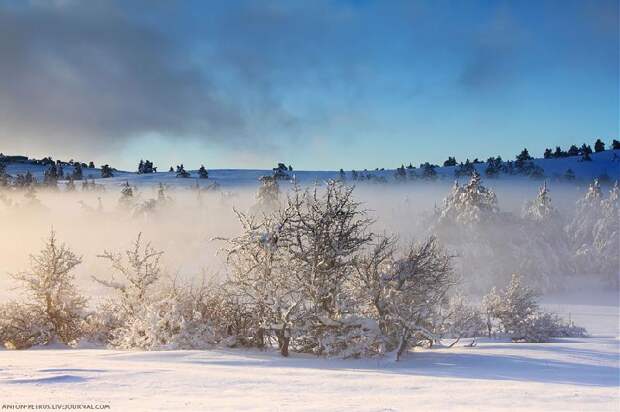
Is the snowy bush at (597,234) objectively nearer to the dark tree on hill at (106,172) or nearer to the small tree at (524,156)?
the small tree at (524,156)

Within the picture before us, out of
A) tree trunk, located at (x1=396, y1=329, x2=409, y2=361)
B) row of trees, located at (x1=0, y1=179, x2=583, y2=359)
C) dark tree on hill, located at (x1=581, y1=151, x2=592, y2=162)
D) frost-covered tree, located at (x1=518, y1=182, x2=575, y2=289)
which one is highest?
dark tree on hill, located at (x1=581, y1=151, x2=592, y2=162)

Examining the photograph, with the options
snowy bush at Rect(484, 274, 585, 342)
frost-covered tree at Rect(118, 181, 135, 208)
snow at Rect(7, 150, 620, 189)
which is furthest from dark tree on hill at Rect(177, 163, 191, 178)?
snowy bush at Rect(484, 274, 585, 342)

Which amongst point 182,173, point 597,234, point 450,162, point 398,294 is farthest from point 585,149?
point 398,294

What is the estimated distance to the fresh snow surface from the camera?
9.78 meters

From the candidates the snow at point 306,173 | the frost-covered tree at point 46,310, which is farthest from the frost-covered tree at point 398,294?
the snow at point 306,173

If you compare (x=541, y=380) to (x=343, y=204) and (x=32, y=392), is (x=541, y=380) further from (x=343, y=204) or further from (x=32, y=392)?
(x=32, y=392)

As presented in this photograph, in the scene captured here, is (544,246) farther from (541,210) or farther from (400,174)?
(400,174)

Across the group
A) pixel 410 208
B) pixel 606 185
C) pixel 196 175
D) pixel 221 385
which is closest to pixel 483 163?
pixel 606 185

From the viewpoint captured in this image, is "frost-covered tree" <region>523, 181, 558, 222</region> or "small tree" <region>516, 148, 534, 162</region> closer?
"frost-covered tree" <region>523, 181, 558, 222</region>

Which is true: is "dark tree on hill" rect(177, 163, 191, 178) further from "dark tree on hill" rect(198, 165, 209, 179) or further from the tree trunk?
the tree trunk

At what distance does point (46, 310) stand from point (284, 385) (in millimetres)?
19400

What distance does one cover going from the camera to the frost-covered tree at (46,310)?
25.6 meters

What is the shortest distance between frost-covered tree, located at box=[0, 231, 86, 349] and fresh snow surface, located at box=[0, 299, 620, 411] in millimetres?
11168

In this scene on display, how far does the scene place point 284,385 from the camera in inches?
472
